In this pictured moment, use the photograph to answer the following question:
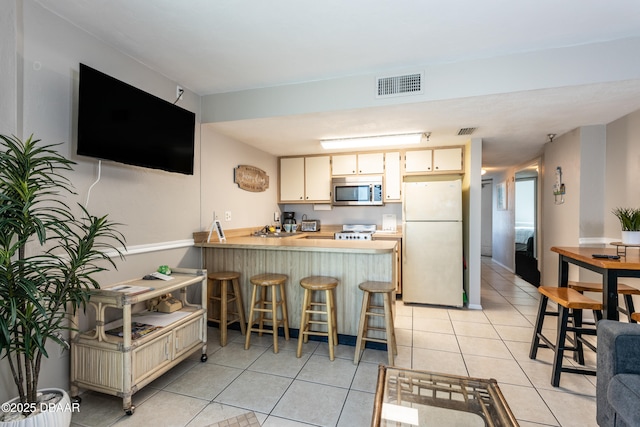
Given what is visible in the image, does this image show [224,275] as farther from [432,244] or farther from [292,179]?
[432,244]

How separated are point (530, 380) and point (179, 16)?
140 inches

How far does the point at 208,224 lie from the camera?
3.40m

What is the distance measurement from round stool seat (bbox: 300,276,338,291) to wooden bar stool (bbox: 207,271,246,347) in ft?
2.63

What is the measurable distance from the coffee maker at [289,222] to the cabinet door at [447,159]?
2421 mm

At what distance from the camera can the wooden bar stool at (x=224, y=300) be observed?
2865 mm

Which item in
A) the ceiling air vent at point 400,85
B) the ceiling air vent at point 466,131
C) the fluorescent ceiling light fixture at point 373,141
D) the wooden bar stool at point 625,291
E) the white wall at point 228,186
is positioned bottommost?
the wooden bar stool at point 625,291

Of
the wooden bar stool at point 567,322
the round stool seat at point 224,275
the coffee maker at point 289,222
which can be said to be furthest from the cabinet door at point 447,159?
the round stool seat at point 224,275

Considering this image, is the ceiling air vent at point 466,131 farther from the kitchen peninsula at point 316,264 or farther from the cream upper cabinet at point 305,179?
the cream upper cabinet at point 305,179

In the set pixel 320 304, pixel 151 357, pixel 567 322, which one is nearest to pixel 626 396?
pixel 567 322

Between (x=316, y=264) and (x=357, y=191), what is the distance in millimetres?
2072

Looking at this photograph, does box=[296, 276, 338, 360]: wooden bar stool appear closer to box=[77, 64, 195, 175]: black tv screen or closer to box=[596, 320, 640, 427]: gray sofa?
box=[77, 64, 195, 175]: black tv screen

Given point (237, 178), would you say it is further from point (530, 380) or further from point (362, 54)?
point (530, 380)

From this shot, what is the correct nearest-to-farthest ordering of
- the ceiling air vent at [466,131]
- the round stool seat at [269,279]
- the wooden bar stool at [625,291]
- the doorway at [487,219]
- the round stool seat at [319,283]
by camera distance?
the wooden bar stool at [625,291]
the round stool seat at [319,283]
the round stool seat at [269,279]
the ceiling air vent at [466,131]
the doorway at [487,219]

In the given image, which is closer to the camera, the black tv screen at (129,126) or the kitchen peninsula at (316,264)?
the black tv screen at (129,126)
